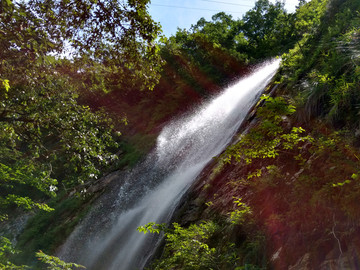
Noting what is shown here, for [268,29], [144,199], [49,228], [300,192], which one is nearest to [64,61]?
[300,192]

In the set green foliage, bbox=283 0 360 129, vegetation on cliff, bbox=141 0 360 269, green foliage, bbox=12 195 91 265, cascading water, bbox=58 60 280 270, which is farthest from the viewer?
green foliage, bbox=12 195 91 265

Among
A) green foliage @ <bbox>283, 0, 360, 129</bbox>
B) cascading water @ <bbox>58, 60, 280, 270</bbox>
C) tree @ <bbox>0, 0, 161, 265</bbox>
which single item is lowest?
cascading water @ <bbox>58, 60, 280, 270</bbox>

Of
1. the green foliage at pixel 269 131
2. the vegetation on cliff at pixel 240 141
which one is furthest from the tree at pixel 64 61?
the green foliage at pixel 269 131

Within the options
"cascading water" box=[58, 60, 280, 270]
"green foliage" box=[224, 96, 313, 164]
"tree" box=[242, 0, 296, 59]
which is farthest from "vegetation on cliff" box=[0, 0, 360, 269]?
"tree" box=[242, 0, 296, 59]

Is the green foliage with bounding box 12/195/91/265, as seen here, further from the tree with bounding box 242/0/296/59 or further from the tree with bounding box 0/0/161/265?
the tree with bounding box 242/0/296/59

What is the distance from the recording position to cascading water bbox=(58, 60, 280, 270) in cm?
906

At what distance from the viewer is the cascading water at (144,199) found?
29.7 feet

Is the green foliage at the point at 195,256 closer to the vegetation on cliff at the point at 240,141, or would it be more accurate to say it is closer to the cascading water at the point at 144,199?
the vegetation on cliff at the point at 240,141

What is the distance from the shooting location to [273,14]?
37.8 m

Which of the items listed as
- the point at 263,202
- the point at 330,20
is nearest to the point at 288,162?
the point at 263,202

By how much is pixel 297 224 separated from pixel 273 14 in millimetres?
41024

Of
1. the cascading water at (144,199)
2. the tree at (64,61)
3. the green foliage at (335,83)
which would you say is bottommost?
the cascading water at (144,199)

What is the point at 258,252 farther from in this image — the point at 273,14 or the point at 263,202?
the point at 273,14

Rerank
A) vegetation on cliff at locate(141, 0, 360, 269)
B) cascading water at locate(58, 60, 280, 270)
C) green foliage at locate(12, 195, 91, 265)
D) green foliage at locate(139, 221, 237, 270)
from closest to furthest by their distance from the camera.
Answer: vegetation on cliff at locate(141, 0, 360, 269) < green foliage at locate(139, 221, 237, 270) < cascading water at locate(58, 60, 280, 270) < green foliage at locate(12, 195, 91, 265)
